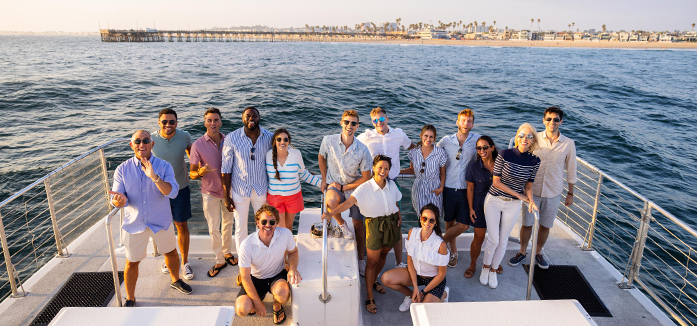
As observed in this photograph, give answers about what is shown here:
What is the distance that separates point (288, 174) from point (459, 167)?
1.93 metres

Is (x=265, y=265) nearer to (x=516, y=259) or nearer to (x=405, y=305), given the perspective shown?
(x=405, y=305)

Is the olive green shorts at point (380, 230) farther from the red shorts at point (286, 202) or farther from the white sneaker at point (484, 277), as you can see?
the white sneaker at point (484, 277)

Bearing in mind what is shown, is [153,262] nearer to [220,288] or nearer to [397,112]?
[220,288]

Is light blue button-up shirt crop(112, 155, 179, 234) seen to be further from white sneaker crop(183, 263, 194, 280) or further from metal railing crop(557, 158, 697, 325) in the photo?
metal railing crop(557, 158, 697, 325)

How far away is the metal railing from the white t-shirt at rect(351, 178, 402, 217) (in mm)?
2264

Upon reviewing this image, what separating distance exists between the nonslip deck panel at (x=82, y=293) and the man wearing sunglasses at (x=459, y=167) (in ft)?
12.7

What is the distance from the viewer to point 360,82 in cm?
2694

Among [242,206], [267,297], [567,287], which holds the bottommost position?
[567,287]

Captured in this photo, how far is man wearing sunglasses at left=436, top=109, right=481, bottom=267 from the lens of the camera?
14.2 ft

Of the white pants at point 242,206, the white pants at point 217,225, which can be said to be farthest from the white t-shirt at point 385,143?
the white pants at point 217,225

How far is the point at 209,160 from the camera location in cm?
421

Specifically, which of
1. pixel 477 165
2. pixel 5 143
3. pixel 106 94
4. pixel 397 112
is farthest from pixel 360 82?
pixel 477 165

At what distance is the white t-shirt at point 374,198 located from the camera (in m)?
3.72

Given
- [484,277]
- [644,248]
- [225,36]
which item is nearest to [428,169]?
[484,277]
